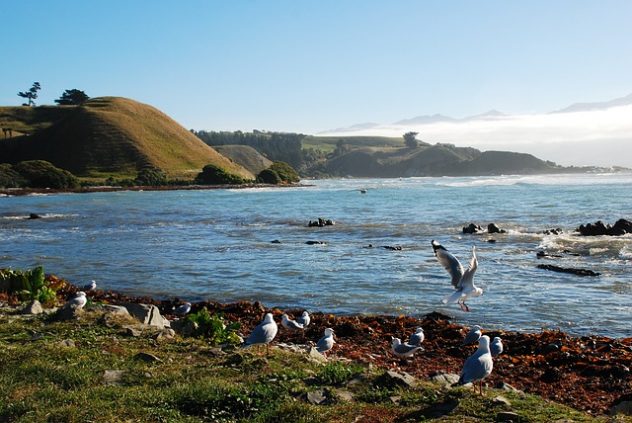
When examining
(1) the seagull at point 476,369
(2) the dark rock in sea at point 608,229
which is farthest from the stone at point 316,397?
(2) the dark rock in sea at point 608,229

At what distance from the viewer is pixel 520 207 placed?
59062 mm

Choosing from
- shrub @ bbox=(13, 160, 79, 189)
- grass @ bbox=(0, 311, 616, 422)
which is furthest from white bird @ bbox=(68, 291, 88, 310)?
shrub @ bbox=(13, 160, 79, 189)

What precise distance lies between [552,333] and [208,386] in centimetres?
828

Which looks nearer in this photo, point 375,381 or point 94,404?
point 94,404

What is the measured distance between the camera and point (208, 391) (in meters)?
7.67

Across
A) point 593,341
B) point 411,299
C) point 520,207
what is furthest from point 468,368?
point 520,207

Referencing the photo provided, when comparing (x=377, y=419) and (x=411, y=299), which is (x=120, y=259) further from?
(x=377, y=419)

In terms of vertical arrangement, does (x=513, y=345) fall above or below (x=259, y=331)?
below

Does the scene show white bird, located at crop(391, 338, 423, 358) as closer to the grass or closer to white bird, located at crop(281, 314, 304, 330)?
the grass

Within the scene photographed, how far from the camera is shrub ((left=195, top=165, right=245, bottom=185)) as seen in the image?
490 ft

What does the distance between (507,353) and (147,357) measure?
6.73 metres

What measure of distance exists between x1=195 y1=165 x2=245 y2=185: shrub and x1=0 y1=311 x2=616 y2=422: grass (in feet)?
462

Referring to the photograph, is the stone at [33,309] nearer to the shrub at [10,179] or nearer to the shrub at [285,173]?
the shrub at [10,179]

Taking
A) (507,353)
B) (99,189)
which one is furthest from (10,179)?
(507,353)
